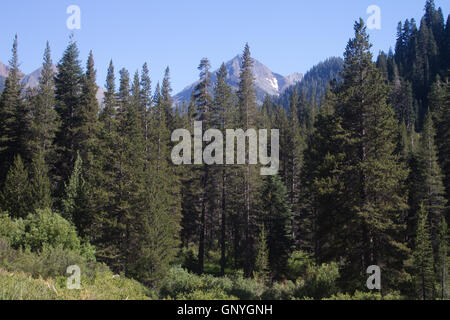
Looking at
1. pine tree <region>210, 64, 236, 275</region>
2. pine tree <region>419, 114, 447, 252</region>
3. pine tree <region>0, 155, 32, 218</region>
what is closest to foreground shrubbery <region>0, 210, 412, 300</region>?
pine tree <region>0, 155, 32, 218</region>

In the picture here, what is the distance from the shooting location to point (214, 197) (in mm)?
39062

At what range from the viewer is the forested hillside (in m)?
19.1

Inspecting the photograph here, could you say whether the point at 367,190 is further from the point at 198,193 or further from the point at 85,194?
the point at 198,193

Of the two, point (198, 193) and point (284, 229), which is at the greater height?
point (198, 193)

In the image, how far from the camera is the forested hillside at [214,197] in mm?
19125

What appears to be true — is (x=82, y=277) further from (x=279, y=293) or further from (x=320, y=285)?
(x=320, y=285)

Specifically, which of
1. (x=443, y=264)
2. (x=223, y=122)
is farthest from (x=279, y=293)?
(x=223, y=122)

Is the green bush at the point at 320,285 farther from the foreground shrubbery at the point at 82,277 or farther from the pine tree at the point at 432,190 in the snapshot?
the pine tree at the point at 432,190

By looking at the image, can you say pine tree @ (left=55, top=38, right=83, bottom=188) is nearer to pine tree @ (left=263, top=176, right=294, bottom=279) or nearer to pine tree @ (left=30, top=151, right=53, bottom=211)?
pine tree @ (left=30, top=151, right=53, bottom=211)

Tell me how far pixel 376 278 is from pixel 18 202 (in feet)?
81.6

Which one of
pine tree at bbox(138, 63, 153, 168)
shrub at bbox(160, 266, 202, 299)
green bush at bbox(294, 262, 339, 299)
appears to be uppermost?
pine tree at bbox(138, 63, 153, 168)

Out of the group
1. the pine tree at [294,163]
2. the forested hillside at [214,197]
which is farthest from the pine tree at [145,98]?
the pine tree at [294,163]

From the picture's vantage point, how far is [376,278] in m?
18.0
